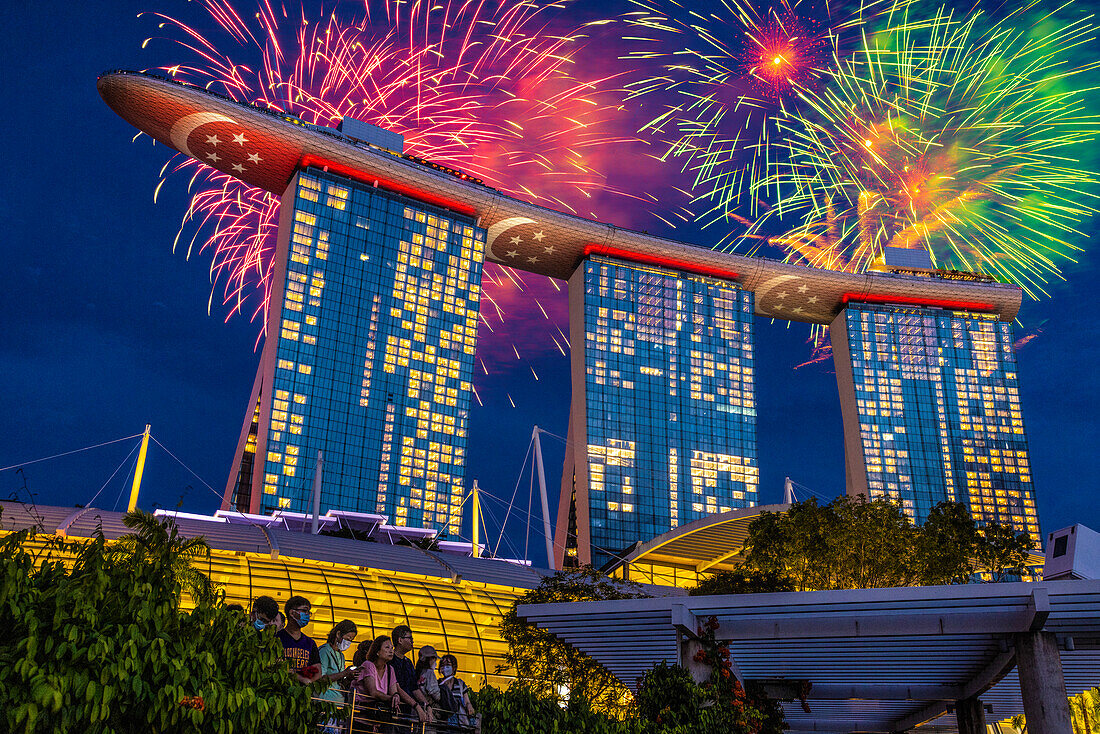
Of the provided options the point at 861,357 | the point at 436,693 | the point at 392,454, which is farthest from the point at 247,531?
the point at 861,357

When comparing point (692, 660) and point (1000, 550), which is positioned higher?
point (1000, 550)

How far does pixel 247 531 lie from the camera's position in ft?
163

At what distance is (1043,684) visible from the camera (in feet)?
63.4

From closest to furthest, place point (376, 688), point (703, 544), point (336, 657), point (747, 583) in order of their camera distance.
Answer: point (376, 688) < point (336, 657) < point (747, 583) < point (703, 544)

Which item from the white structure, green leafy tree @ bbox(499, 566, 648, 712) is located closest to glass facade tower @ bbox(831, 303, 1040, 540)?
green leafy tree @ bbox(499, 566, 648, 712)

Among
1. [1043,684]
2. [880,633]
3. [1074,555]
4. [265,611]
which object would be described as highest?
[1074,555]

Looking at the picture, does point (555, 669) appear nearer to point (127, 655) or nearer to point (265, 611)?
point (265, 611)

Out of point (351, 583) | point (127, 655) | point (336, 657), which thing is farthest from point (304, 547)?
point (127, 655)

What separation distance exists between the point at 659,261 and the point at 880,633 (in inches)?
4344

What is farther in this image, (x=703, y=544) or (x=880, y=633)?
(x=703, y=544)

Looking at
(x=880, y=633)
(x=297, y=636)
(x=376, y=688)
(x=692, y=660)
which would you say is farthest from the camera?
(x=692, y=660)

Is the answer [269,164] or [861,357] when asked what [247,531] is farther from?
[861,357]

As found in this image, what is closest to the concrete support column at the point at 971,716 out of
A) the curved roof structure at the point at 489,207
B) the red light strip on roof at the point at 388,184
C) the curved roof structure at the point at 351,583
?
the curved roof structure at the point at 351,583

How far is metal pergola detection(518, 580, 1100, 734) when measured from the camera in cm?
1881
